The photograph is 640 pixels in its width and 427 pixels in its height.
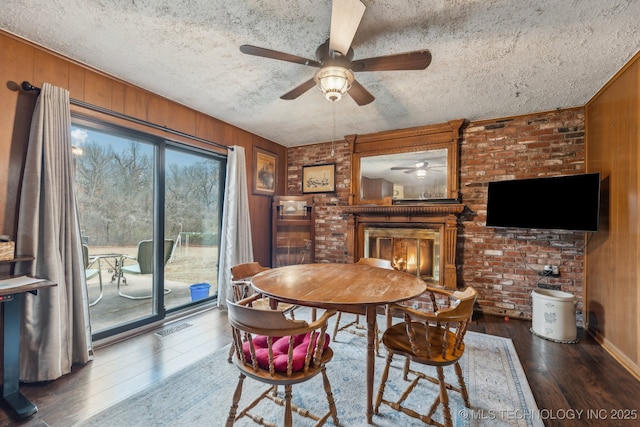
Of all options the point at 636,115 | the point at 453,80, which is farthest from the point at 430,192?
the point at 636,115

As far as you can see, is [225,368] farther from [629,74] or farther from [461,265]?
[629,74]

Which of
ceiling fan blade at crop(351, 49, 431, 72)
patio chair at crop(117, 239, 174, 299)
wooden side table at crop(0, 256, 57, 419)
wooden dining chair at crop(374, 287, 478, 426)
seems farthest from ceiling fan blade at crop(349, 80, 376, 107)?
patio chair at crop(117, 239, 174, 299)

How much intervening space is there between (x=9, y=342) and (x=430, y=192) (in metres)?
4.18

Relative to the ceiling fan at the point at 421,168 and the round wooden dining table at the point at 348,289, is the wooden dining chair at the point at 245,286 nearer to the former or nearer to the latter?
the round wooden dining table at the point at 348,289

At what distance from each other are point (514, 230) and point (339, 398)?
289 cm

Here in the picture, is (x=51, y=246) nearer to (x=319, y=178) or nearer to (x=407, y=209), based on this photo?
(x=319, y=178)

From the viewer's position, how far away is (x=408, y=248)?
404 centimetres

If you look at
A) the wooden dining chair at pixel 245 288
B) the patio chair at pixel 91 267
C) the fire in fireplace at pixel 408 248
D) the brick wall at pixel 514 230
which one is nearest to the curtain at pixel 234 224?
the wooden dining chair at pixel 245 288

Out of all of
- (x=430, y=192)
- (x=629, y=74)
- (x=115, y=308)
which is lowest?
(x=115, y=308)

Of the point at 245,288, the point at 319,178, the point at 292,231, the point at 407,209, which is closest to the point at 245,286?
the point at 245,288

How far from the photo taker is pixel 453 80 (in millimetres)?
2570

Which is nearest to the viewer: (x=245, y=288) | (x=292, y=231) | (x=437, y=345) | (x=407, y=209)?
(x=437, y=345)

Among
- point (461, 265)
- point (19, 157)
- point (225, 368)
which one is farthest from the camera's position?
point (461, 265)

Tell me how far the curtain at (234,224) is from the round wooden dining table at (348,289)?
146 centimetres
